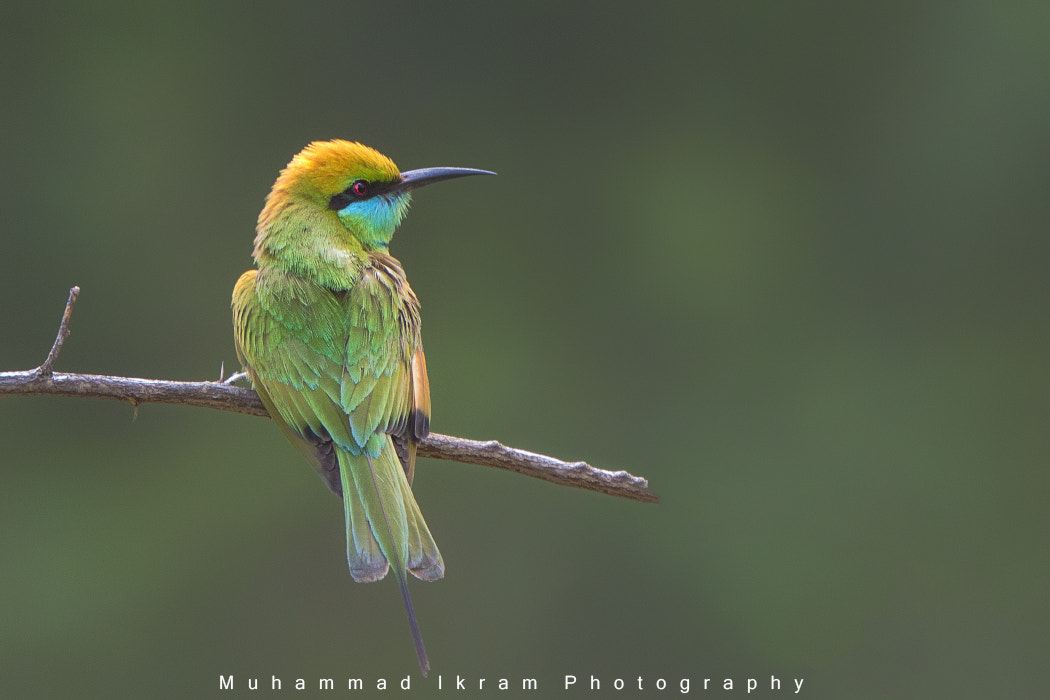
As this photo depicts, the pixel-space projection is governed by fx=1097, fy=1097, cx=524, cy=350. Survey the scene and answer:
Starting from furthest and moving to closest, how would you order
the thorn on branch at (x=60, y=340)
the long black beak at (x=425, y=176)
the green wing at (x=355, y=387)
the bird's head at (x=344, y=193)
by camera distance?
the long black beak at (x=425, y=176) → the bird's head at (x=344, y=193) → the green wing at (x=355, y=387) → the thorn on branch at (x=60, y=340)

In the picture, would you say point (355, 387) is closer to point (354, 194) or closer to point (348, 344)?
point (348, 344)

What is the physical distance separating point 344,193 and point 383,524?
2.81 feet

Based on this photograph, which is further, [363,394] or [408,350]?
[408,350]

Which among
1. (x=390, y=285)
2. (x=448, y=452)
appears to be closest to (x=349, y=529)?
(x=448, y=452)

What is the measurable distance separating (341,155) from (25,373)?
841 mm

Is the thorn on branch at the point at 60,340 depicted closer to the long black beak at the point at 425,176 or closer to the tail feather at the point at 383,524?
the tail feather at the point at 383,524

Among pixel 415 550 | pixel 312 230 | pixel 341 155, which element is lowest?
pixel 415 550

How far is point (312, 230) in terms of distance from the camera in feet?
7.49

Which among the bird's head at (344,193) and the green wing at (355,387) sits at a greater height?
the bird's head at (344,193)

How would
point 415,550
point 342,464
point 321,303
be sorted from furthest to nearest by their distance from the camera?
1. point 321,303
2. point 342,464
3. point 415,550

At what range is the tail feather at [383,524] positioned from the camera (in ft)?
5.84

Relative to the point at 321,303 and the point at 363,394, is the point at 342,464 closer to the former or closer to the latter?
the point at 363,394

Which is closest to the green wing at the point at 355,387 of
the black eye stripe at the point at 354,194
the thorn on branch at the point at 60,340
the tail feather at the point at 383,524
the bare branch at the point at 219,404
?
the tail feather at the point at 383,524

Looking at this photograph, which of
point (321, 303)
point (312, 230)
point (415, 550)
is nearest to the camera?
point (415, 550)
